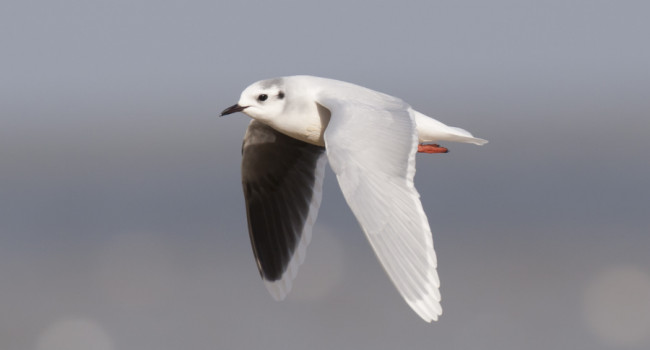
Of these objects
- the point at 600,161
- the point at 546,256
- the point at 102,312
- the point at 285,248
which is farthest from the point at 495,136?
the point at 285,248

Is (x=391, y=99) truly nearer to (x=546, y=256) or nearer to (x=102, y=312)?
(x=102, y=312)

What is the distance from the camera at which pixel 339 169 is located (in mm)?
7949

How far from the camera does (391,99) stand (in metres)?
9.11

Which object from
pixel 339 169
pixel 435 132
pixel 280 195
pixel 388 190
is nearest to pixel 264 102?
pixel 280 195

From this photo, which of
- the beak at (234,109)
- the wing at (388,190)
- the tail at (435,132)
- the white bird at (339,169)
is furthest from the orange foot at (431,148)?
the beak at (234,109)

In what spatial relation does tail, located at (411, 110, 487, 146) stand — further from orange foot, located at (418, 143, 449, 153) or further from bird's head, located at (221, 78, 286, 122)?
bird's head, located at (221, 78, 286, 122)

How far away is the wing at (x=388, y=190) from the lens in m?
7.44

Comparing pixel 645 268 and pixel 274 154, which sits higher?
pixel 274 154

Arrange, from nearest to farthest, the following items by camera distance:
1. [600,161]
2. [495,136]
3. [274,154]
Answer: [274,154] < [600,161] < [495,136]

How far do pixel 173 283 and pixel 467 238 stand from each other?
8.04 m

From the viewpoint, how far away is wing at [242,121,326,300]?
10078mm

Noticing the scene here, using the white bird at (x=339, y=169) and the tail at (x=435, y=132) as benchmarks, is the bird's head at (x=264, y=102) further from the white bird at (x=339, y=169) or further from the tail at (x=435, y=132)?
the tail at (x=435, y=132)

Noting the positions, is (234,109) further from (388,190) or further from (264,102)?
(388,190)

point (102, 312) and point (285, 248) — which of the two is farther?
point (102, 312)
